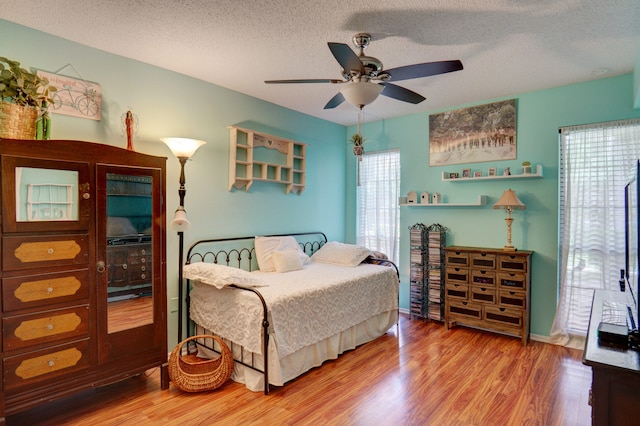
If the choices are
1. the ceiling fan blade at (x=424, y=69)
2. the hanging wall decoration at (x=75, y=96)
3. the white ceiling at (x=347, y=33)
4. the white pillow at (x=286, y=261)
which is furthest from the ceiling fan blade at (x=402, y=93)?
the hanging wall decoration at (x=75, y=96)

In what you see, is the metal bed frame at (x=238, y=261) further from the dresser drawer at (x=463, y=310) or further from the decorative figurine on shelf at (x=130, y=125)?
the decorative figurine on shelf at (x=130, y=125)

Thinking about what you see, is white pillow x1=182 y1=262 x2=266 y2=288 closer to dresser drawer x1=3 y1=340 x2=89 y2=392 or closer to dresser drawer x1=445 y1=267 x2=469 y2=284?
dresser drawer x1=3 y1=340 x2=89 y2=392

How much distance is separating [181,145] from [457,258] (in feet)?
10.3

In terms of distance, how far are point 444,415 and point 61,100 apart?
3.51 metres

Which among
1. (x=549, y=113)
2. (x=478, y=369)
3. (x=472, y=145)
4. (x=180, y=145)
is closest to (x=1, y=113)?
(x=180, y=145)

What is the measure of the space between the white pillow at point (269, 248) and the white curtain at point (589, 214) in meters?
2.78

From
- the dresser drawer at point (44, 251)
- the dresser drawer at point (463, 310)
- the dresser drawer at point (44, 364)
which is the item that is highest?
the dresser drawer at point (44, 251)

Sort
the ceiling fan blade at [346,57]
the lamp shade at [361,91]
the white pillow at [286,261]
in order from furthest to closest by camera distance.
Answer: the white pillow at [286,261], the lamp shade at [361,91], the ceiling fan blade at [346,57]

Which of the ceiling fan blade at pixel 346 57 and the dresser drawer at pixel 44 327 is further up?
the ceiling fan blade at pixel 346 57

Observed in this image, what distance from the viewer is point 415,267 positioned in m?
4.40

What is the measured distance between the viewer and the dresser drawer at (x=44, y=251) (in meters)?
1.99

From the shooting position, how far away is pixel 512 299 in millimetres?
3631

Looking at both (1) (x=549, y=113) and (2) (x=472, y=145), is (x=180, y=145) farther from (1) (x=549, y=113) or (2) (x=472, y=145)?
(1) (x=549, y=113)

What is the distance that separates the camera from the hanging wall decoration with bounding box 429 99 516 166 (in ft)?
12.9
